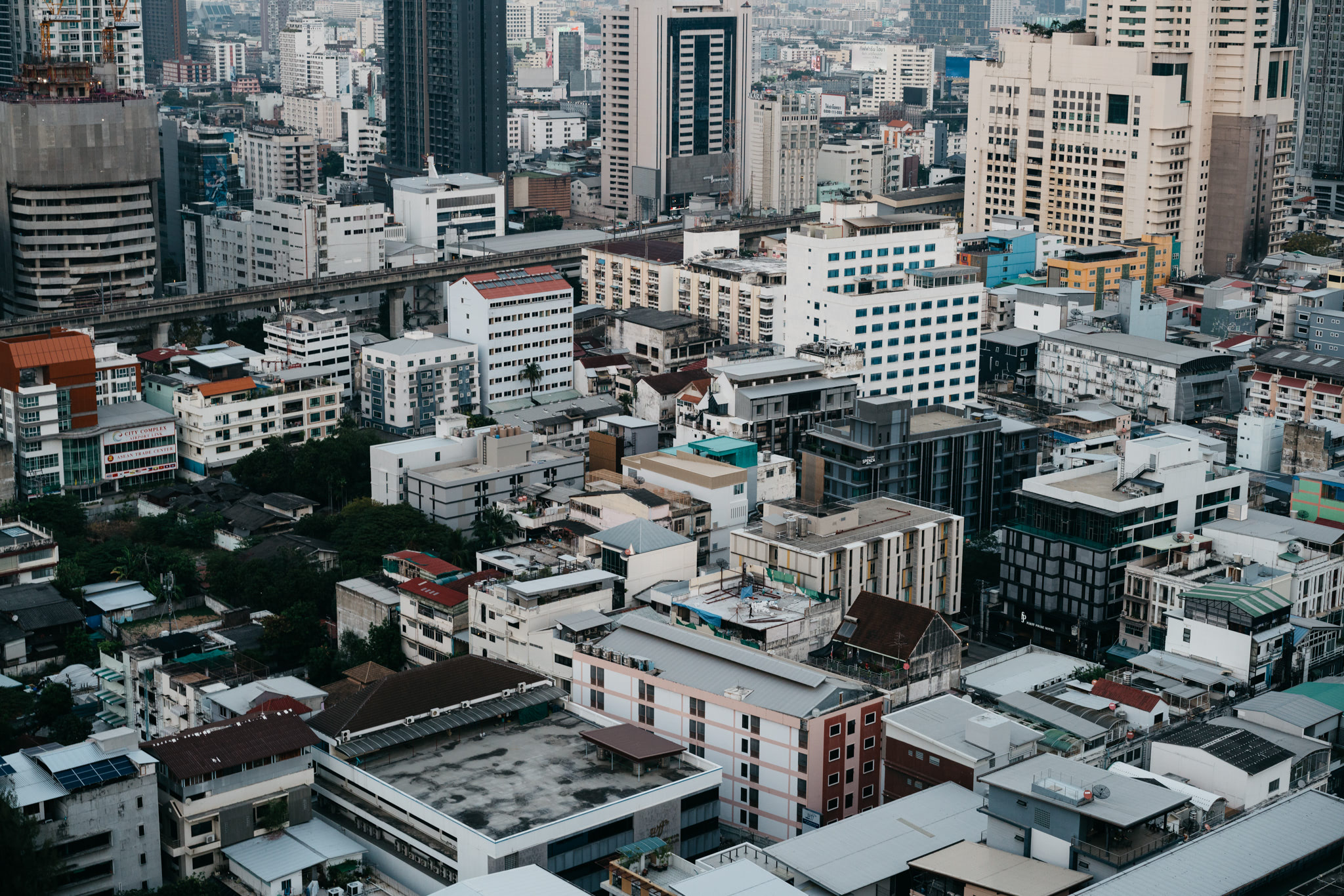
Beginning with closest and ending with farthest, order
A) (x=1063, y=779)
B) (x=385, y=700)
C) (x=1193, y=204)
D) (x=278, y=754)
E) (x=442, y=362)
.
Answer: (x=1063, y=779)
(x=278, y=754)
(x=385, y=700)
(x=442, y=362)
(x=1193, y=204)

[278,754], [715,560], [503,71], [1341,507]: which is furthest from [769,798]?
Result: [503,71]

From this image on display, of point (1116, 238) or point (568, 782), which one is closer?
point (568, 782)

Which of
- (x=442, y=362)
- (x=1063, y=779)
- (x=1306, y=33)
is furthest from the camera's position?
(x=1306, y=33)

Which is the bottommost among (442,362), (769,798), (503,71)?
(769,798)

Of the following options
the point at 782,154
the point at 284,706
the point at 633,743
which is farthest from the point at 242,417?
the point at 782,154

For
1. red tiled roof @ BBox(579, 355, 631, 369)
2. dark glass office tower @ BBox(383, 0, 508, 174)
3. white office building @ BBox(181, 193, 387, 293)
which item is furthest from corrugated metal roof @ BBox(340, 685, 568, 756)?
dark glass office tower @ BBox(383, 0, 508, 174)

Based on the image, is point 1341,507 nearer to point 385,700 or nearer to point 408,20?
point 385,700
